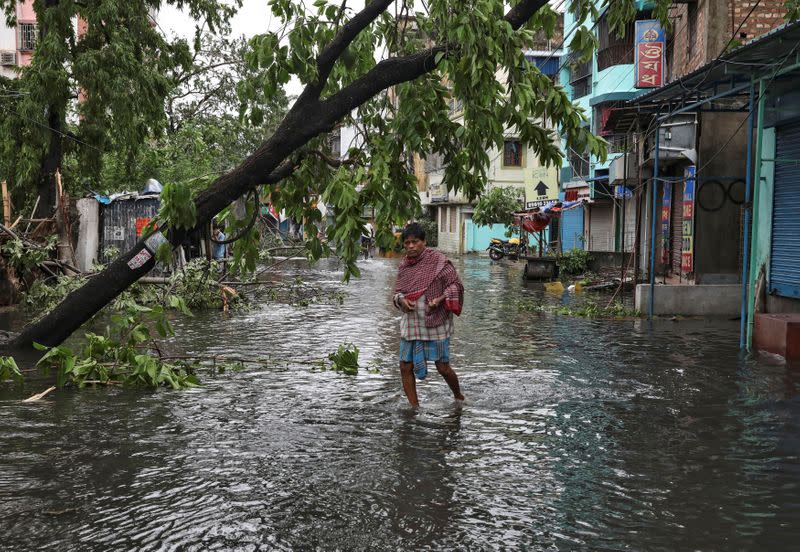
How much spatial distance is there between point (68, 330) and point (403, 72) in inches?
171

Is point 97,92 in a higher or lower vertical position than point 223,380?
higher

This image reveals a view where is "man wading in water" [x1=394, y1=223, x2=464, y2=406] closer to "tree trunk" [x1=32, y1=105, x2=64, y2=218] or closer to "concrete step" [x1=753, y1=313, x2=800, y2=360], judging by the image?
"concrete step" [x1=753, y1=313, x2=800, y2=360]

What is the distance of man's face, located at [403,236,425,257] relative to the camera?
7.82m

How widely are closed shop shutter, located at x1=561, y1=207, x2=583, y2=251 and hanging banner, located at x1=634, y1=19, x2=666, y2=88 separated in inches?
639

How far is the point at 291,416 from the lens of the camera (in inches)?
297

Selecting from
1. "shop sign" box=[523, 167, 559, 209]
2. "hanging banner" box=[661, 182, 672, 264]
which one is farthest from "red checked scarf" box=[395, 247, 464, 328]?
"shop sign" box=[523, 167, 559, 209]

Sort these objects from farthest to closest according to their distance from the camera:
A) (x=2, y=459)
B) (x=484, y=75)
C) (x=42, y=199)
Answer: (x=42, y=199), (x=484, y=75), (x=2, y=459)

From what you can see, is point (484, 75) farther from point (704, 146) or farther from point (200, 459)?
point (704, 146)

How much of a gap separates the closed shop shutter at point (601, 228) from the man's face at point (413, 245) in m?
29.5

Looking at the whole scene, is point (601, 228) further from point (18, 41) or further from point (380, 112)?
point (18, 41)

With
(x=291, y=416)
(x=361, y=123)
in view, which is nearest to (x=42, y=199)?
(x=361, y=123)

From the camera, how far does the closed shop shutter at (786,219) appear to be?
515 inches

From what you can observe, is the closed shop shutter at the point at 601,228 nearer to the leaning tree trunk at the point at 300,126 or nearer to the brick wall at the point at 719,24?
the brick wall at the point at 719,24

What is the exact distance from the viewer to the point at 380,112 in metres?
9.16
